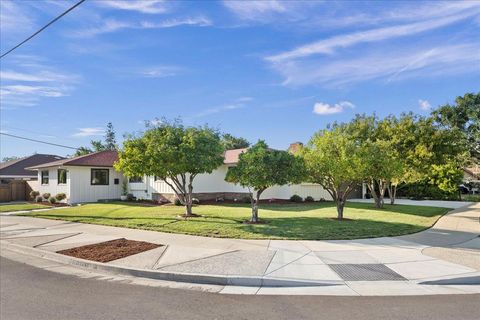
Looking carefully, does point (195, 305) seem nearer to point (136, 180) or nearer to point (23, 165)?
point (136, 180)

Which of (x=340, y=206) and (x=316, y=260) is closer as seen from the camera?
(x=316, y=260)

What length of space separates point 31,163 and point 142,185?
70.0 ft

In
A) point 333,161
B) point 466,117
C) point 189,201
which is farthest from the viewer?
point 466,117

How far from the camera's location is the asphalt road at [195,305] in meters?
5.21

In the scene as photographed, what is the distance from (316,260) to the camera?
27.1 feet

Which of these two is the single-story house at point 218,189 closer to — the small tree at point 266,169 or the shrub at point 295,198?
the shrub at point 295,198

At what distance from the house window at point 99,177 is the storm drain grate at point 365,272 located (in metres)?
23.7

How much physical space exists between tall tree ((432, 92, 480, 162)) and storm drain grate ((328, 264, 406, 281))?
21.1 meters

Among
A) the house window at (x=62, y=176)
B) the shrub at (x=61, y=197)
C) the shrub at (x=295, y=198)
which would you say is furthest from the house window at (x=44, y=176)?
the shrub at (x=295, y=198)

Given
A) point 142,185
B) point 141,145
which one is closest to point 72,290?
point 141,145

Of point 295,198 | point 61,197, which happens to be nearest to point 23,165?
point 61,197

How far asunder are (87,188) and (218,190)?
9.84 metres

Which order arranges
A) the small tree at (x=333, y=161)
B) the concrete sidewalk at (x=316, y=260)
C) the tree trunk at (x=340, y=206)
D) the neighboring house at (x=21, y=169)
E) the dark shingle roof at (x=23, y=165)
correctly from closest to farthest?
the concrete sidewalk at (x=316, y=260) < the small tree at (x=333, y=161) < the tree trunk at (x=340, y=206) < the neighboring house at (x=21, y=169) < the dark shingle roof at (x=23, y=165)

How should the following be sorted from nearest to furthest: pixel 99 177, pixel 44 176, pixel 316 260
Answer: pixel 316 260 → pixel 99 177 → pixel 44 176
